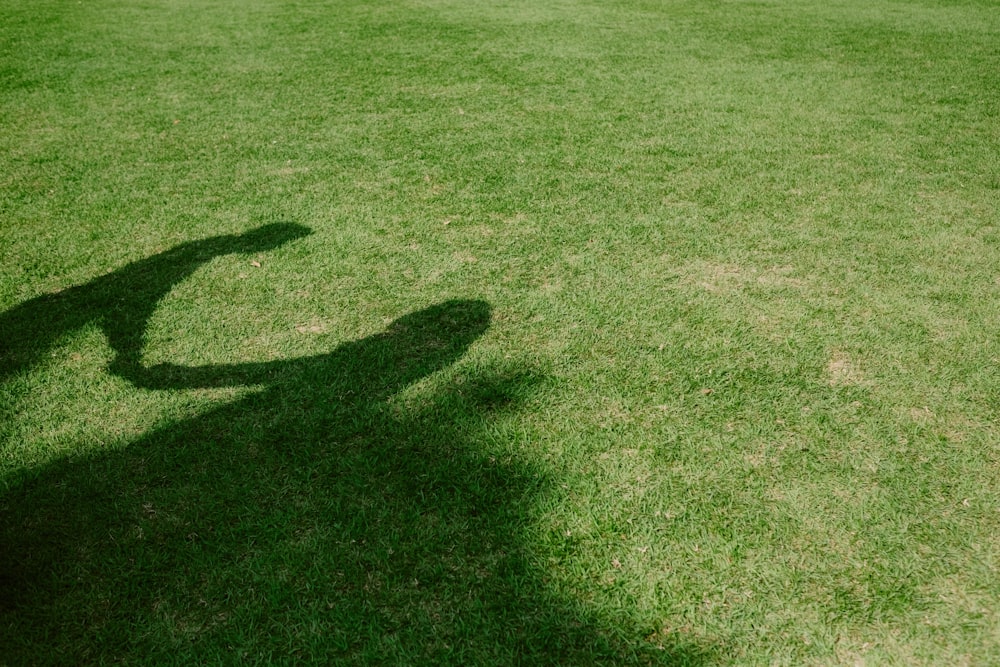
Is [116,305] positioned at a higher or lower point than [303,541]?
higher

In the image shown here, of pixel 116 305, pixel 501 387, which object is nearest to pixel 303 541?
pixel 501 387

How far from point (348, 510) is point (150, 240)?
117 inches

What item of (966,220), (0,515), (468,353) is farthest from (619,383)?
(966,220)

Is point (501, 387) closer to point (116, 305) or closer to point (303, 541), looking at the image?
point (303, 541)

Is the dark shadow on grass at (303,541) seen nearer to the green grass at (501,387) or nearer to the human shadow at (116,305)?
the green grass at (501,387)

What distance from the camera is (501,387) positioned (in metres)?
3.29

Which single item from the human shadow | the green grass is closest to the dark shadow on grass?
the green grass

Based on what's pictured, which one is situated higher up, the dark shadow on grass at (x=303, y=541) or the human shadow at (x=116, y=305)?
the human shadow at (x=116, y=305)

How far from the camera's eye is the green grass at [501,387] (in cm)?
230

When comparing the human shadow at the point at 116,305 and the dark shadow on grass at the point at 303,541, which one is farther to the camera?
the human shadow at the point at 116,305

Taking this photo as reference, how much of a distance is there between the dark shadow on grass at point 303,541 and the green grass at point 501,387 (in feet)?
0.04

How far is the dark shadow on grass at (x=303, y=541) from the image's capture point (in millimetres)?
2209

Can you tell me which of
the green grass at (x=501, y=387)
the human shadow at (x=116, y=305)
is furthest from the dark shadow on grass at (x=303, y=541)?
the human shadow at (x=116, y=305)

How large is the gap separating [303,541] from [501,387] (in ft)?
3.84
